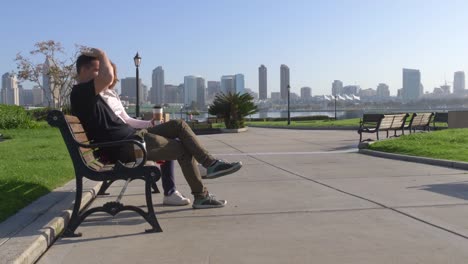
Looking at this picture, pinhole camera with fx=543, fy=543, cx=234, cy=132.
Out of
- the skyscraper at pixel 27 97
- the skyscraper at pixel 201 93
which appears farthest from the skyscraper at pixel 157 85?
the skyscraper at pixel 27 97

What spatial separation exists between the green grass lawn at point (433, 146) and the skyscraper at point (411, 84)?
107 metres

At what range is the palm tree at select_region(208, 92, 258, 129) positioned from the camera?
31750 mm

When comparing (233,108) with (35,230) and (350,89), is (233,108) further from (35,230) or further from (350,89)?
(350,89)

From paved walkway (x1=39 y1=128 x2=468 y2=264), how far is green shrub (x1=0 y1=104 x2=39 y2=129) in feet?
75.1

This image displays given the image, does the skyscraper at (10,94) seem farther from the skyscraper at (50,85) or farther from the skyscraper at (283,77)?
the skyscraper at (283,77)

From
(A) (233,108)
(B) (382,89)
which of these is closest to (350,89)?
(B) (382,89)

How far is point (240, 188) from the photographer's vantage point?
7.78 meters

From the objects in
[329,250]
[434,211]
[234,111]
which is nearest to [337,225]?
[329,250]

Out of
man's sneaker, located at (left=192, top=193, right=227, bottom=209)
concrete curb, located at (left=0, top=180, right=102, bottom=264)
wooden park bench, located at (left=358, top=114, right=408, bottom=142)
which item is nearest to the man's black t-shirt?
concrete curb, located at (left=0, top=180, right=102, bottom=264)

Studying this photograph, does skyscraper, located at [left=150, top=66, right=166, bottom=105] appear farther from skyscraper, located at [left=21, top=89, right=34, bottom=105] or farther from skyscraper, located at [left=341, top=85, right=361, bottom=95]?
Answer: skyscraper, located at [left=341, top=85, right=361, bottom=95]

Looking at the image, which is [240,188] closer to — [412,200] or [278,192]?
[278,192]

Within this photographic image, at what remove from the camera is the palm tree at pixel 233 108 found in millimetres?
31750

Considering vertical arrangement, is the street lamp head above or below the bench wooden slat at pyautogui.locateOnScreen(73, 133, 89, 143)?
above

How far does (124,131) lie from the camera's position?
5.48 metres
